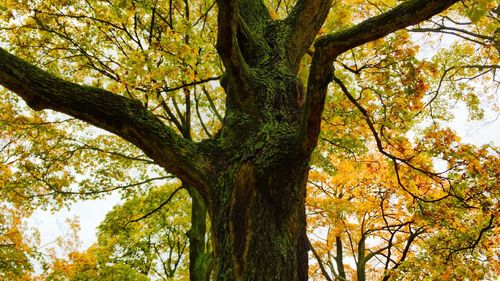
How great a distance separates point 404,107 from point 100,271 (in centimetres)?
959

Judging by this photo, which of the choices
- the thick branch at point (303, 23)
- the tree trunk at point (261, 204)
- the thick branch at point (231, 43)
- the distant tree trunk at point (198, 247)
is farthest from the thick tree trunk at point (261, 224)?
the distant tree trunk at point (198, 247)

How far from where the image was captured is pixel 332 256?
50.0 feet

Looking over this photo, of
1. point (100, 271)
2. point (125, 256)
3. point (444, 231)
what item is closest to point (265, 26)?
point (444, 231)

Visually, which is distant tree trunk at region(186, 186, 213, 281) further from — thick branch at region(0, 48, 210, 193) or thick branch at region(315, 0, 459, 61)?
thick branch at region(315, 0, 459, 61)

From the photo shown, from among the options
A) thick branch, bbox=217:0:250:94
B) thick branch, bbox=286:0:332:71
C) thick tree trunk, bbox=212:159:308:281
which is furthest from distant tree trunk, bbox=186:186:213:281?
thick tree trunk, bbox=212:159:308:281

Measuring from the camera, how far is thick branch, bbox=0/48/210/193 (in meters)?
2.68

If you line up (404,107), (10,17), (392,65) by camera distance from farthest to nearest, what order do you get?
1. (10,17)
2. (404,107)
3. (392,65)

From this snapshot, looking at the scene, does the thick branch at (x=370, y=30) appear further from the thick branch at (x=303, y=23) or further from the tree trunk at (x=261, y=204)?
the thick branch at (x=303, y=23)

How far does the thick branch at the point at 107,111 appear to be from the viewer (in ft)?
8.78

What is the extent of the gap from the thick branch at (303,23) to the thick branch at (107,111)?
2221 mm

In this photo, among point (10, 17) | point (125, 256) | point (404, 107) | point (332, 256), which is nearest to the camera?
point (404, 107)

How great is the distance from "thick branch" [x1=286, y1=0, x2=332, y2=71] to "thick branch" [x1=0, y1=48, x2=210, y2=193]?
222 centimetres

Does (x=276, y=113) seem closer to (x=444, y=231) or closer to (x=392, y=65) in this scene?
(x=392, y=65)

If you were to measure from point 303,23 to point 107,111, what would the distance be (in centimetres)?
304
